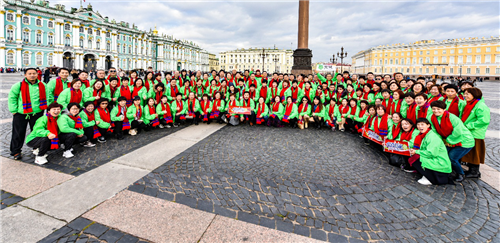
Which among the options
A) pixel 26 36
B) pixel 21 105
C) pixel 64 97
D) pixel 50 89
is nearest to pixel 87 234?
pixel 21 105

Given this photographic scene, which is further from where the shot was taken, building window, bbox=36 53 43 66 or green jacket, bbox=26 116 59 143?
building window, bbox=36 53 43 66

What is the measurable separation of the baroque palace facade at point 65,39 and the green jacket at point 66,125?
55653 mm

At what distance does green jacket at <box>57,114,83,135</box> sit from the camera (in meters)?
5.13

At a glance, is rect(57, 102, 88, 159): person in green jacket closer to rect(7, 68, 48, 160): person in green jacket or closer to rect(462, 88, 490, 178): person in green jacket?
rect(7, 68, 48, 160): person in green jacket

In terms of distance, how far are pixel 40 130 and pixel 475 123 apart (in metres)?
8.40

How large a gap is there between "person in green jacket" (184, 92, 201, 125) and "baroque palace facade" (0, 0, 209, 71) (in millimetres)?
54612

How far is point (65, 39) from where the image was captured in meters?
53.9

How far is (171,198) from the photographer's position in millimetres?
3635

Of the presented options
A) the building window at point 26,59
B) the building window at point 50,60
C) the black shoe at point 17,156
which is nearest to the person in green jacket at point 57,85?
the black shoe at point 17,156

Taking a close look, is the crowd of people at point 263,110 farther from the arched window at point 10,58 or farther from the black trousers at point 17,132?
the arched window at point 10,58

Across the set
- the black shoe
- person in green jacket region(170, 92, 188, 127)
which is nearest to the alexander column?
person in green jacket region(170, 92, 188, 127)

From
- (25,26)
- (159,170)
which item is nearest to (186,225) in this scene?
(159,170)

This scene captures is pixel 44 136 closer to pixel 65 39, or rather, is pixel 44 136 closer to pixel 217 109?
pixel 217 109

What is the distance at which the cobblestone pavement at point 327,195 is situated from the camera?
120 inches
